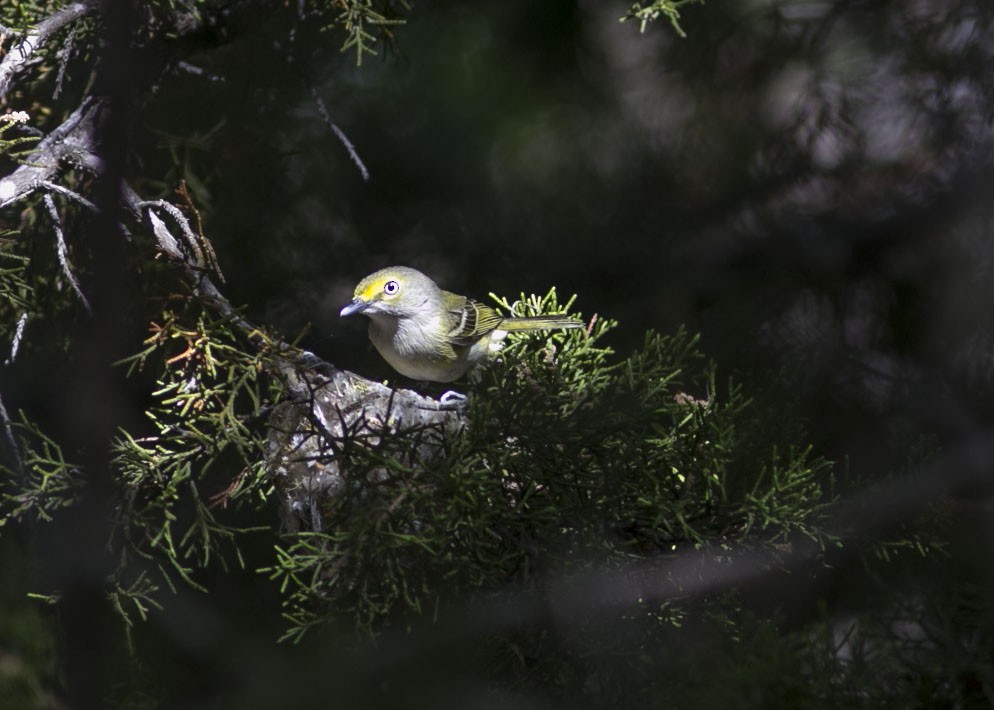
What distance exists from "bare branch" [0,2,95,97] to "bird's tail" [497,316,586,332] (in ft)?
3.44

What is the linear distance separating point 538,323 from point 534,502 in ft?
1.59

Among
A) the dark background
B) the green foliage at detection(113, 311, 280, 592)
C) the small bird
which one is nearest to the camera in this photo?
the green foliage at detection(113, 311, 280, 592)

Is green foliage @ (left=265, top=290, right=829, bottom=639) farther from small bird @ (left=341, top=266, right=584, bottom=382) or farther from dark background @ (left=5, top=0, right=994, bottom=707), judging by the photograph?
dark background @ (left=5, top=0, right=994, bottom=707)

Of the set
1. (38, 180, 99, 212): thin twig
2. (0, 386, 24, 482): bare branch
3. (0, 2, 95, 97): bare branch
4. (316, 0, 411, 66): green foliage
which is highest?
(316, 0, 411, 66): green foliage

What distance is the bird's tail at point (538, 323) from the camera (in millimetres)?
1764

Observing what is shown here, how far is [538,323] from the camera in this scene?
1.85 meters

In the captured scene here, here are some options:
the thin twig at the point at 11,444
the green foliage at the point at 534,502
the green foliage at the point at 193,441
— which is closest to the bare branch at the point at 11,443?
the thin twig at the point at 11,444

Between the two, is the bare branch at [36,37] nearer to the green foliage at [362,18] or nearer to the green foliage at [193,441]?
the green foliage at [362,18]

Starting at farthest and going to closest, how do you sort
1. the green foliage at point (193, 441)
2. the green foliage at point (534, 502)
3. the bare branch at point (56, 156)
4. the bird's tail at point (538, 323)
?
the bird's tail at point (538, 323), the bare branch at point (56, 156), the green foliage at point (193, 441), the green foliage at point (534, 502)

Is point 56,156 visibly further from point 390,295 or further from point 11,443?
point 390,295

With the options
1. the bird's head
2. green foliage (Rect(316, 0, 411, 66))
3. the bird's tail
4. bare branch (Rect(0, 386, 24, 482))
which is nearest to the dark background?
green foliage (Rect(316, 0, 411, 66))

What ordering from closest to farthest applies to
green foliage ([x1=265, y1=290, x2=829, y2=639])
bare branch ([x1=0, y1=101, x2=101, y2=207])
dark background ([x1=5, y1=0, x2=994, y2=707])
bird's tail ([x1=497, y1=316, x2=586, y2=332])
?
green foliage ([x1=265, y1=290, x2=829, y2=639])
bare branch ([x1=0, y1=101, x2=101, y2=207])
bird's tail ([x1=497, y1=316, x2=586, y2=332])
dark background ([x1=5, y1=0, x2=994, y2=707])

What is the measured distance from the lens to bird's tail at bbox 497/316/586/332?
5.79 ft

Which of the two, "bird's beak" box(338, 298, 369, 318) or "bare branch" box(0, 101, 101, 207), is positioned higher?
"bare branch" box(0, 101, 101, 207)
